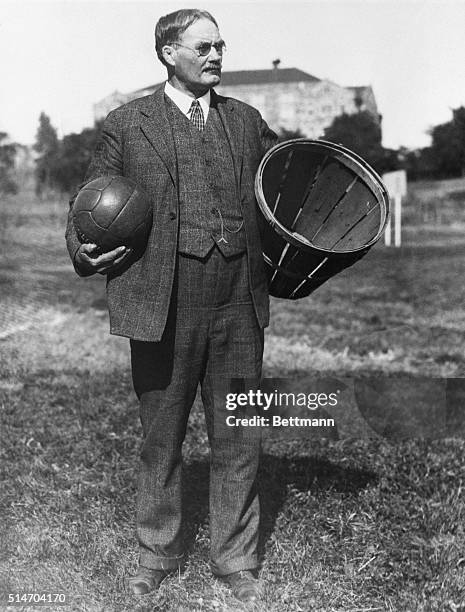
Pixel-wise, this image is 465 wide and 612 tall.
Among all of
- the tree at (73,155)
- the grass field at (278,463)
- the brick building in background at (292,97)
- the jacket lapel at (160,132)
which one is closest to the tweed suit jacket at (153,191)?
the jacket lapel at (160,132)

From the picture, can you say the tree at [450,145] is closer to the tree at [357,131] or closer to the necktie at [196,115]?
the tree at [357,131]

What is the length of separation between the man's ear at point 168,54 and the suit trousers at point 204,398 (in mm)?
756

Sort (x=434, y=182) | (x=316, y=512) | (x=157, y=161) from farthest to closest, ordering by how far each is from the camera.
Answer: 1. (x=434, y=182)
2. (x=316, y=512)
3. (x=157, y=161)

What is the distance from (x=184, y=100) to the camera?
3041mm

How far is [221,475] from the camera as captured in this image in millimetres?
3281

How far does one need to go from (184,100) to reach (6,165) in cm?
495

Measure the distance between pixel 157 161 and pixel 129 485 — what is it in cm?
206

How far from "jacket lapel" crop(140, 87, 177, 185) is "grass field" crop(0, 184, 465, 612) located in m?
1.76

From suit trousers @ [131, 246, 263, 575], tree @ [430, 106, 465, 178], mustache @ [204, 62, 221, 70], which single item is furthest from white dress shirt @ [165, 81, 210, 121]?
tree @ [430, 106, 465, 178]

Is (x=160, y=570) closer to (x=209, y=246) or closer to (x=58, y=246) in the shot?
(x=209, y=246)

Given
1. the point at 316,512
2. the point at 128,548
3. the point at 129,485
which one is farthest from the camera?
the point at 129,485

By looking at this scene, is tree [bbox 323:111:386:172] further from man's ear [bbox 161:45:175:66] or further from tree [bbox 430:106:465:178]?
man's ear [bbox 161:45:175:66]

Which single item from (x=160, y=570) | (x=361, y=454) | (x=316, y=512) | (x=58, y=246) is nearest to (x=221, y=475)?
(x=160, y=570)

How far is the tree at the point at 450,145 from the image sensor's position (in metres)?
6.38
